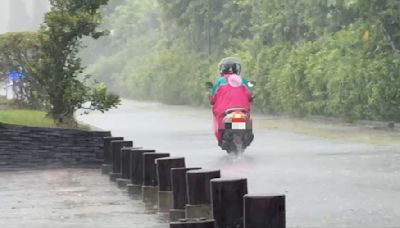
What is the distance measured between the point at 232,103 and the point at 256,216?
39.3 feet

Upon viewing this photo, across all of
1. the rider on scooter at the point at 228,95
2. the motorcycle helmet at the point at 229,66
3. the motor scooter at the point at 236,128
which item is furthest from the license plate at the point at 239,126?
the motorcycle helmet at the point at 229,66

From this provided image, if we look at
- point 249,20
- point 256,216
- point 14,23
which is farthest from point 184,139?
point 14,23

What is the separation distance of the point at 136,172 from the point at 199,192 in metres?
3.83

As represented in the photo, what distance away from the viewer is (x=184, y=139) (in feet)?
81.5

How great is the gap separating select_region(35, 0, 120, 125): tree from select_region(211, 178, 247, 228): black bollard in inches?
430

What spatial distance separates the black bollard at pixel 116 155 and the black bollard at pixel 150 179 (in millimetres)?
2655

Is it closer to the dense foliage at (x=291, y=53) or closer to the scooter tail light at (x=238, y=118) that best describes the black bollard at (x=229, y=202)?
the scooter tail light at (x=238, y=118)

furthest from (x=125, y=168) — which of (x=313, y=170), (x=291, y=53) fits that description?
(x=291, y=53)

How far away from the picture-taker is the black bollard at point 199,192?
902 centimetres

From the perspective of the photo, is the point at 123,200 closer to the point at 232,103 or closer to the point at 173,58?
the point at 232,103

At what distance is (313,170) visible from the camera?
15.4 m

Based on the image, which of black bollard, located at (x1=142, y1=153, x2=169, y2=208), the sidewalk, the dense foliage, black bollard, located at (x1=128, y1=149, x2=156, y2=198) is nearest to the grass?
the sidewalk

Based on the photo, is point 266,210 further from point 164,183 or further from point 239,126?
point 239,126

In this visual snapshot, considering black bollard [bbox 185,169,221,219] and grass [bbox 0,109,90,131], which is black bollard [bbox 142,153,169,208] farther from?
grass [bbox 0,109,90,131]
